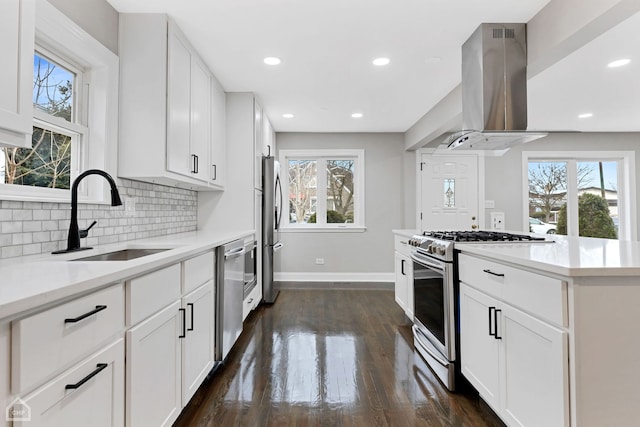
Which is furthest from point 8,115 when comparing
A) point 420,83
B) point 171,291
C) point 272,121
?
point 272,121

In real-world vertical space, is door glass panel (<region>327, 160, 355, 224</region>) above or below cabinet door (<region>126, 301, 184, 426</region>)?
above

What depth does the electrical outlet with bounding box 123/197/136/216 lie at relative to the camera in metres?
2.29

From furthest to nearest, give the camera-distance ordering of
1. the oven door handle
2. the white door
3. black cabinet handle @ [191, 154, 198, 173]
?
the white door < black cabinet handle @ [191, 154, 198, 173] < the oven door handle

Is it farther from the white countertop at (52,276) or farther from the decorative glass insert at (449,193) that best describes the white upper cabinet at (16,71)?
the decorative glass insert at (449,193)

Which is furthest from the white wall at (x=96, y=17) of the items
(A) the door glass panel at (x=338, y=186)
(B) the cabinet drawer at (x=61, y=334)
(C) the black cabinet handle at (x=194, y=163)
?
(A) the door glass panel at (x=338, y=186)

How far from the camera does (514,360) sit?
154 cm

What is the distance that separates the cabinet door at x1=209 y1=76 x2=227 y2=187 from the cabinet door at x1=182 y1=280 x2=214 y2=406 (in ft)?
4.58

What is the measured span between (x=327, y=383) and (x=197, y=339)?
881 millimetres

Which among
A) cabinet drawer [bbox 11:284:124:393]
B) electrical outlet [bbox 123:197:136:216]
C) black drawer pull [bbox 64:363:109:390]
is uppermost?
electrical outlet [bbox 123:197:136:216]

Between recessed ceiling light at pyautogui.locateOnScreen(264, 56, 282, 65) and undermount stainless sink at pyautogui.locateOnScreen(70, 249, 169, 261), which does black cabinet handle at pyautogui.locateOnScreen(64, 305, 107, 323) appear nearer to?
undermount stainless sink at pyautogui.locateOnScreen(70, 249, 169, 261)

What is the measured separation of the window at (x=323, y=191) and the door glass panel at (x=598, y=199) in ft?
12.3

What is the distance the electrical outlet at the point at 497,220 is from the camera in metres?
5.35

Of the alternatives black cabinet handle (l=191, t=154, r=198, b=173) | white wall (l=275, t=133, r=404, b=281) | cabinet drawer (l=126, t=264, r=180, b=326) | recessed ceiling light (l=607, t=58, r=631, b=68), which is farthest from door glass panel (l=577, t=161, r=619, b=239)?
cabinet drawer (l=126, t=264, r=180, b=326)

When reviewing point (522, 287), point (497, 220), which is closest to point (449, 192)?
point (497, 220)
